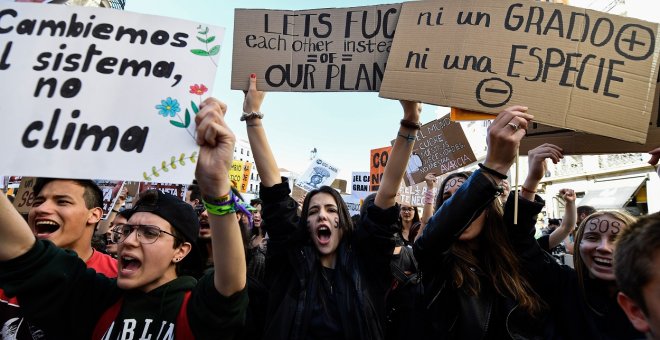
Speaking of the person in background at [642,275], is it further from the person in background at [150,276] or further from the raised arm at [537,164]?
the person in background at [150,276]

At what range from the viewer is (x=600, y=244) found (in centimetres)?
224

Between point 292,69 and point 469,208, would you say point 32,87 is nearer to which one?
point 292,69

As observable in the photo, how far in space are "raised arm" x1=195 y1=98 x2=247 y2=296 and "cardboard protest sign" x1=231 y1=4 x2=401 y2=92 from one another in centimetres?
91

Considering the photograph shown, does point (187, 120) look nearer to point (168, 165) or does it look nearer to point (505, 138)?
point (168, 165)

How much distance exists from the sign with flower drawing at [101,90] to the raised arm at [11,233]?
0.16 meters

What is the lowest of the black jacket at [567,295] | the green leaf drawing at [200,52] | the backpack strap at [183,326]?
the backpack strap at [183,326]

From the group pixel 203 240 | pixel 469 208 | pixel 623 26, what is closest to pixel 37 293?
pixel 203 240

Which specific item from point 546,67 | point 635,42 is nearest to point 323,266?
point 546,67

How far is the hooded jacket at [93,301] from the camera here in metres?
1.55

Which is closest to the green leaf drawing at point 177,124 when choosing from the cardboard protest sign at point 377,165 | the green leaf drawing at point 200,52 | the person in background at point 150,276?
the person in background at point 150,276

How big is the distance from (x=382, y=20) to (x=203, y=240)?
2.19 m

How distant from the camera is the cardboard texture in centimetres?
449

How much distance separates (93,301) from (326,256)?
132 cm

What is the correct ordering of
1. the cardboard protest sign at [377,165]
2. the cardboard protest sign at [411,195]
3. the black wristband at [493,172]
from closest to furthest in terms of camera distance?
the black wristband at [493,172]
the cardboard protest sign at [411,195]
the cardboard protest sign at [377,165]
